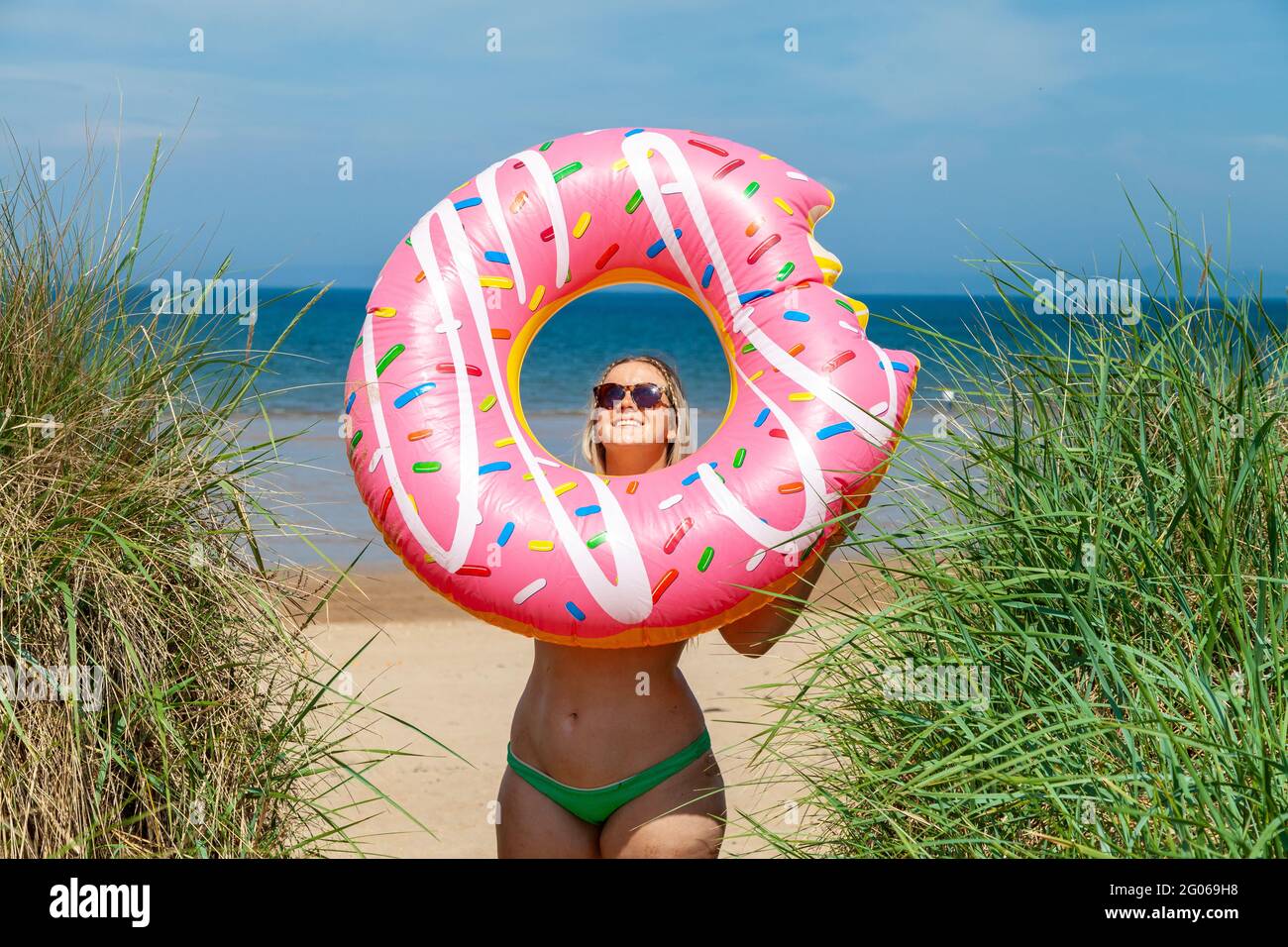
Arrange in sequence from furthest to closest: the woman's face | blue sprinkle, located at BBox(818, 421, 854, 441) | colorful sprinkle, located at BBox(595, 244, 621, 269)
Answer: colorful sprinkle, located at BBox(595, 244, 621, 269) → the woman's face → blue sprinkle, located at BBox(818, 421, 854, 441)

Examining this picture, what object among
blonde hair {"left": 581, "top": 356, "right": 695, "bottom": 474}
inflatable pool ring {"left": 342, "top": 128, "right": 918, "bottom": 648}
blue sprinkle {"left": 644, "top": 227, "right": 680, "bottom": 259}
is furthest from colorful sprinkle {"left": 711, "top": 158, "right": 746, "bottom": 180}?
blonde hair {"left": 581, "top": 356, "right": 695, "bottom": 474}

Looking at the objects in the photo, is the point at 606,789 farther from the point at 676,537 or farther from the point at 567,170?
the point at 567,170

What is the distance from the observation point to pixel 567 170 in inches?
122

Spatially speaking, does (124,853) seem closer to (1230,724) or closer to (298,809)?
(298,809)

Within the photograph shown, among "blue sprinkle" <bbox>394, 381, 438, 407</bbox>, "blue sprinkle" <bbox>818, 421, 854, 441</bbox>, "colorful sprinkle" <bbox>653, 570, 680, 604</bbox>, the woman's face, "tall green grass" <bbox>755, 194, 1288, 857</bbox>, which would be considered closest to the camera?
"tall green grass" <bbox>755, 194, 1288, 857</bbox>

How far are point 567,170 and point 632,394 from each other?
631 mm

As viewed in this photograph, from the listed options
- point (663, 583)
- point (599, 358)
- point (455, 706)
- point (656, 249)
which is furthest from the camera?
point (599, 358)

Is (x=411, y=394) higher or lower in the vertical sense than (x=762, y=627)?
higher

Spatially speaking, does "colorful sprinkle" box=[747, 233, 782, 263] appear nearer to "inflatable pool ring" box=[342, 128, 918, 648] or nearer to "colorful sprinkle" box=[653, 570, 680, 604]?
"inflatable pool ring" box=[342, 128, 918, 648]

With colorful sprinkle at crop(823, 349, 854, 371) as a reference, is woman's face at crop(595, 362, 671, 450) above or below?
below

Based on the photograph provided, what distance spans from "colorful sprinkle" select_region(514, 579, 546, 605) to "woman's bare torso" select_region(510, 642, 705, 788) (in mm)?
222

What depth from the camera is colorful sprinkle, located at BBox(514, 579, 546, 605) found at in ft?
8.82

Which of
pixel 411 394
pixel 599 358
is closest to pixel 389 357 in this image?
pixel 411 394
